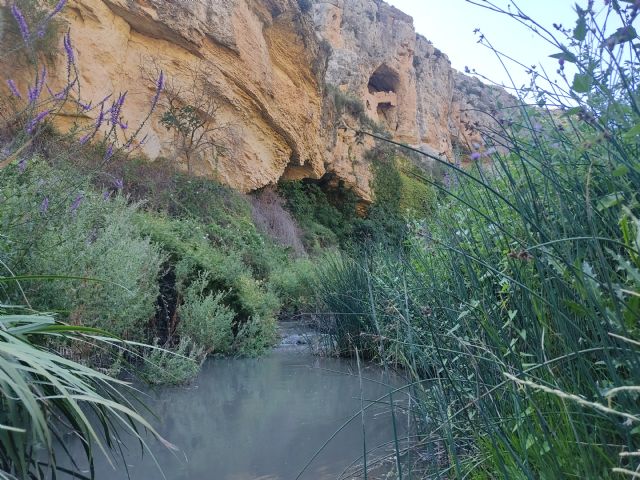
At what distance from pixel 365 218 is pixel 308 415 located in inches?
577

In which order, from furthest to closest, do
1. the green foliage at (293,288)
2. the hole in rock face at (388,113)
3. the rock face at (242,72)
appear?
the hole in rock face at (388,113) → the rock face at (242,72) → the green foliage at (293,288)

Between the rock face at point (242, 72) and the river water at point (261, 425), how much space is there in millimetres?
3381

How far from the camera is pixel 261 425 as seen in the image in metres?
3.40

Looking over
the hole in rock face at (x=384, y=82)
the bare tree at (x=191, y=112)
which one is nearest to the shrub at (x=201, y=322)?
the bare tree at (x=191, y=112)

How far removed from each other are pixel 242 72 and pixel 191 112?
154cm

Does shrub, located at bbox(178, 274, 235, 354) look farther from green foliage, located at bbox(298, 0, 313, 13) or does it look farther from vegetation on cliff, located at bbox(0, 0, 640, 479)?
green foliage, located at bbox(298, 0, 313, 13)

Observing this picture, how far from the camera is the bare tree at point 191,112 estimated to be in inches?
446

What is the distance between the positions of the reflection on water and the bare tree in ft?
23.7

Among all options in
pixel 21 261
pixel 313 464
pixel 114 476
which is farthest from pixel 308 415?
pixel 21 261

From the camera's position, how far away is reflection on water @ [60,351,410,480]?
2639 mm

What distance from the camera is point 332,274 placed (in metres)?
5.97

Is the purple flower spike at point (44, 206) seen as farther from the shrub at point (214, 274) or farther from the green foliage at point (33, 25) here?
the green foliage at point (33, 25)

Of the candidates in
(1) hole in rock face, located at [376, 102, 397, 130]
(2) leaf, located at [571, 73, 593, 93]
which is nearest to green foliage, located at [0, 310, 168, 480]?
(2) leaf, located at [571, 73, 593, 93]

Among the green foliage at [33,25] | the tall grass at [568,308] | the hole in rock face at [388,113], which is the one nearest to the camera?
the tall grass at [568,308]
